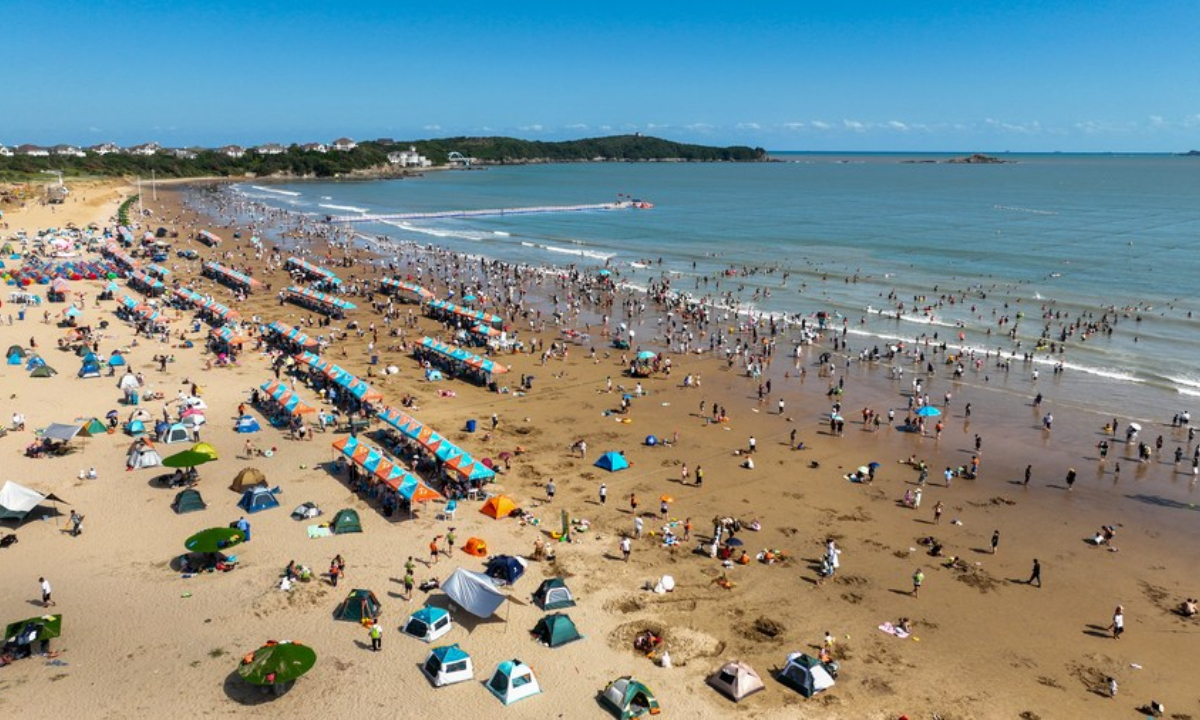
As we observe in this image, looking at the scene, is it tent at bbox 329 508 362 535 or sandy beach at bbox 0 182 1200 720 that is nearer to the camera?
sandy beach at bbox 0 182 1200 720

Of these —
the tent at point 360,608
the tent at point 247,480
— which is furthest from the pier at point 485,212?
the tent at point 360,608

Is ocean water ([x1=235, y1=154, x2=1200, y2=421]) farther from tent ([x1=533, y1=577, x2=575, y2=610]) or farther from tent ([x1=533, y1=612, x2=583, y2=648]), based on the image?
tent ([x1=533, y1=612, x2=583, y2=648])

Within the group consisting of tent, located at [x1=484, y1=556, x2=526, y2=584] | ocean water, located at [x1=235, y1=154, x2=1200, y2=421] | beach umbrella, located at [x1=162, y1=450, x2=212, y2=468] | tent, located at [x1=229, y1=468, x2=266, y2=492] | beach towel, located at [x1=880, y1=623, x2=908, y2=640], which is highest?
ocean water, located at [x1=235, y1=154, x2=1200, y2=421]

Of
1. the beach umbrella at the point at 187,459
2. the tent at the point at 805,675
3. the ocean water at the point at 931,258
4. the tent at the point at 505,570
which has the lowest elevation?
the tent at the point at 805,675

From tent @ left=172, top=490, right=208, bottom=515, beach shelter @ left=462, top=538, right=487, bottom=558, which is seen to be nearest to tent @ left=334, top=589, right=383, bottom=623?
beach shelter @ left=462, top=538, right=487, bottom=558

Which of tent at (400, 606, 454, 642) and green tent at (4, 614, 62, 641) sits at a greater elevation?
green tent at (4, 614, 62, 641)

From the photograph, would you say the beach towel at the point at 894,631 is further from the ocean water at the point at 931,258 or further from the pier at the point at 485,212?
the pier at the point at 485,212

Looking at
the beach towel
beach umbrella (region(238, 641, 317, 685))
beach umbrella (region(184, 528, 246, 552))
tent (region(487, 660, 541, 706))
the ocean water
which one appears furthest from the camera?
the ocean water
